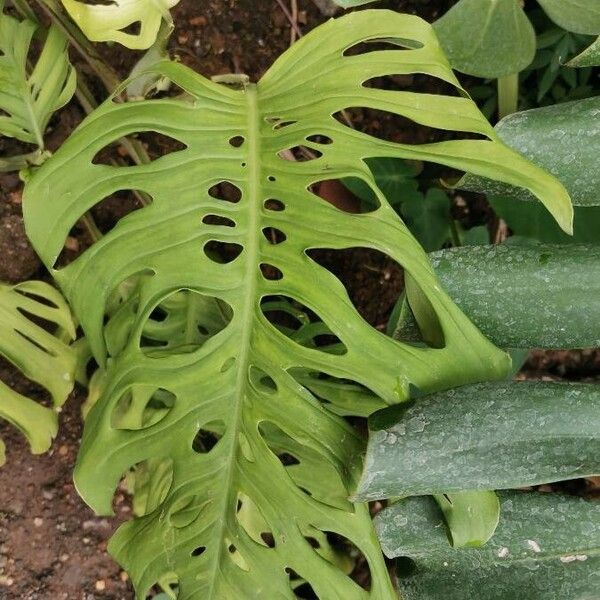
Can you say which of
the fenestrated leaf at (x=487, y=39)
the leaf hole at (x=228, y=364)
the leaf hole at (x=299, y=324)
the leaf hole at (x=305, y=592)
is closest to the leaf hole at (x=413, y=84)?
the fenestrated leaf at (x=487, y=39)

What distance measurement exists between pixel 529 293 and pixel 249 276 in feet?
0.98

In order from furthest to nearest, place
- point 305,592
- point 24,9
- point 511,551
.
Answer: point 305,592, point 24,9, point 511,551

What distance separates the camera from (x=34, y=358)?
99cm

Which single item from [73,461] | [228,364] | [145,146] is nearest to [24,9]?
[145,146]

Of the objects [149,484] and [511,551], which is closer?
[511,551]

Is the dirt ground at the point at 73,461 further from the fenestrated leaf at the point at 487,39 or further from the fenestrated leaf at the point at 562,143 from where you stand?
the fenestrated leaf at the point at 562,143

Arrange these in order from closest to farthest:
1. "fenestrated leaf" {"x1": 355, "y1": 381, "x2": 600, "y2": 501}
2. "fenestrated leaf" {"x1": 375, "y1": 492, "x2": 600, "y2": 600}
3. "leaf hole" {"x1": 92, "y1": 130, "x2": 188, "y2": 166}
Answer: "fenestrated leaf" {"x1": 355, "y1": 381, "x2": 600, "y2": 501}, "fenestrated leaf" {"x1": 375, "y1": 492, "x2": 600, "y2": 600}, "leaf hole" {"x1": 92, "y1": 130, "x2": 188, "y2": 166}

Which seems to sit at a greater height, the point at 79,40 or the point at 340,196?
the point at 79,40

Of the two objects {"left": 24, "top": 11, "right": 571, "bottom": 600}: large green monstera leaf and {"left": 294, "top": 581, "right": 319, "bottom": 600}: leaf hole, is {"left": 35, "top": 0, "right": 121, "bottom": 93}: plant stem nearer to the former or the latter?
{"left": 24, "top": 11, "right": 571, "bottom": 600}: large green monstera leaf

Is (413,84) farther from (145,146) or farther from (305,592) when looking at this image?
(305,592)

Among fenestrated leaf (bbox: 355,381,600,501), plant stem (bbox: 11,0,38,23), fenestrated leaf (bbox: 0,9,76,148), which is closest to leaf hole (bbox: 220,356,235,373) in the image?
fenestrated leaf (bbox: 355,381,600,501)

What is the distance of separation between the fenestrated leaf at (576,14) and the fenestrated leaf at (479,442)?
45 cm

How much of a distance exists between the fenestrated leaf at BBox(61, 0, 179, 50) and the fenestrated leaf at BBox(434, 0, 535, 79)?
35 centimetres

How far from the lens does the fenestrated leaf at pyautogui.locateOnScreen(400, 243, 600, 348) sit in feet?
2.61
